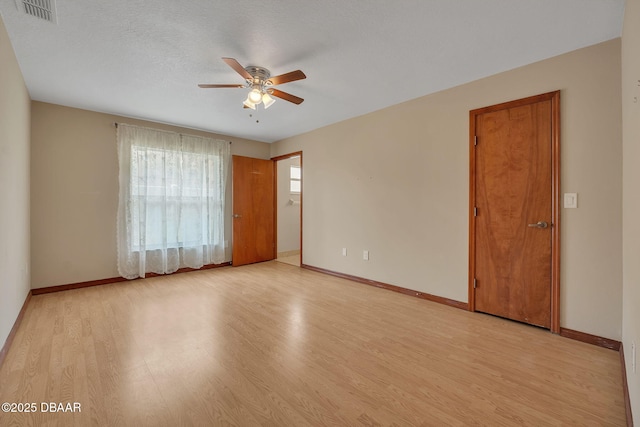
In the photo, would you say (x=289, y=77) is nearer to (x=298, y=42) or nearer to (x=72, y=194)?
(x=298, y=42)

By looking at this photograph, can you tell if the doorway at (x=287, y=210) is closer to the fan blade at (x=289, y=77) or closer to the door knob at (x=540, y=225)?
the fan blade at (x=289, y=77)

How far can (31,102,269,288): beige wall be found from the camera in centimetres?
344

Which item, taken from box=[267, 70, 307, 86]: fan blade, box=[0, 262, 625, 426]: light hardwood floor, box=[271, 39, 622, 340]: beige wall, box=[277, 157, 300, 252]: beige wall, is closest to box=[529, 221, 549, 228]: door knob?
box=[271, 39, 622, 340]: beige wall

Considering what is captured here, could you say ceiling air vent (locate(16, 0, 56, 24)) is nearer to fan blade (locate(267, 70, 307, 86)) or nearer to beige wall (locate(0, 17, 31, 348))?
beige wall (locate(0, 17, 31, 348))

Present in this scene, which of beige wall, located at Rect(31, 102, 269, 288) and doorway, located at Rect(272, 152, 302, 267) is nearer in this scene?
beige wall, located at Rect(31, 102, 269, 288)

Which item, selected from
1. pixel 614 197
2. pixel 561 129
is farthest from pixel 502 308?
pixel 561 129

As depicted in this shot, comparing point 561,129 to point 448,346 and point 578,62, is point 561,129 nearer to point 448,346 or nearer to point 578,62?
point 578,62

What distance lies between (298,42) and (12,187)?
2.77 m

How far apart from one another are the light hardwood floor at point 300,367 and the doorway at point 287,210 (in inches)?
115

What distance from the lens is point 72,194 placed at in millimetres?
3645

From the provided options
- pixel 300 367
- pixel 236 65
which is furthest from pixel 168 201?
pixel 300 367

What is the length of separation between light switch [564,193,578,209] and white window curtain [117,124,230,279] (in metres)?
4.68

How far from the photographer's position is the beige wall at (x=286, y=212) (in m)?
6.00

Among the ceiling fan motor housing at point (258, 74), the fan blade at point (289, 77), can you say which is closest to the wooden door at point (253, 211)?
the ceiling fan motor housing at point (258, 74)
